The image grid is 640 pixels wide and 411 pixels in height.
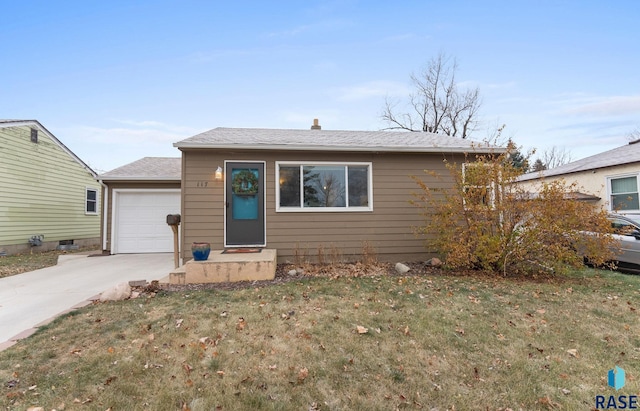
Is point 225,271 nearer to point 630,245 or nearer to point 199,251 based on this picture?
point 199,251

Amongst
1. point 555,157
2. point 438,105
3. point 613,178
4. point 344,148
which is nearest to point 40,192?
point 344,148

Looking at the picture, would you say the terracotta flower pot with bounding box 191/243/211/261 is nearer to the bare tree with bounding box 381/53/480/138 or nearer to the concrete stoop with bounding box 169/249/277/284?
the concrete stoop with bounding box 169/249/277/284

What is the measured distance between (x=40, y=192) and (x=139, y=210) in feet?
17.0

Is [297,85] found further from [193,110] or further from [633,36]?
[633,36]

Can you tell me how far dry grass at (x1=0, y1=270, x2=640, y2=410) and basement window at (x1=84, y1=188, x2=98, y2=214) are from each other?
12.1m

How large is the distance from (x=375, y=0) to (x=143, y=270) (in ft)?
38.6

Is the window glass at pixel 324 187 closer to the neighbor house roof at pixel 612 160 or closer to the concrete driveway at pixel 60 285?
the concrete driveway at pixel 60 285

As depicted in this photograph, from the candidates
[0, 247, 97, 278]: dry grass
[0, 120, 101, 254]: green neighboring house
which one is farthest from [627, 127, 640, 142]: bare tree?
[0, 247, 97, 278]: dry grass

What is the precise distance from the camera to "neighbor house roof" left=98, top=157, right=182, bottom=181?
9148 mm

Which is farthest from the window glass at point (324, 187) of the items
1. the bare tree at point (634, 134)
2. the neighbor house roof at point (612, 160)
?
the bare tree at point (634, 134)

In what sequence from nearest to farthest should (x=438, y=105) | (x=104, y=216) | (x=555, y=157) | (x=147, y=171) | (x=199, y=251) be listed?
(x=199, y=251) → (x=104, y=216) → (x=147, y=171) → (x=438, y=105) → (x=555, y=157)

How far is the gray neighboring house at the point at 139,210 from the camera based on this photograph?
365 inches

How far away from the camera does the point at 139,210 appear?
9477 mm

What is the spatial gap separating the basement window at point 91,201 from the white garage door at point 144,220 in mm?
5905
